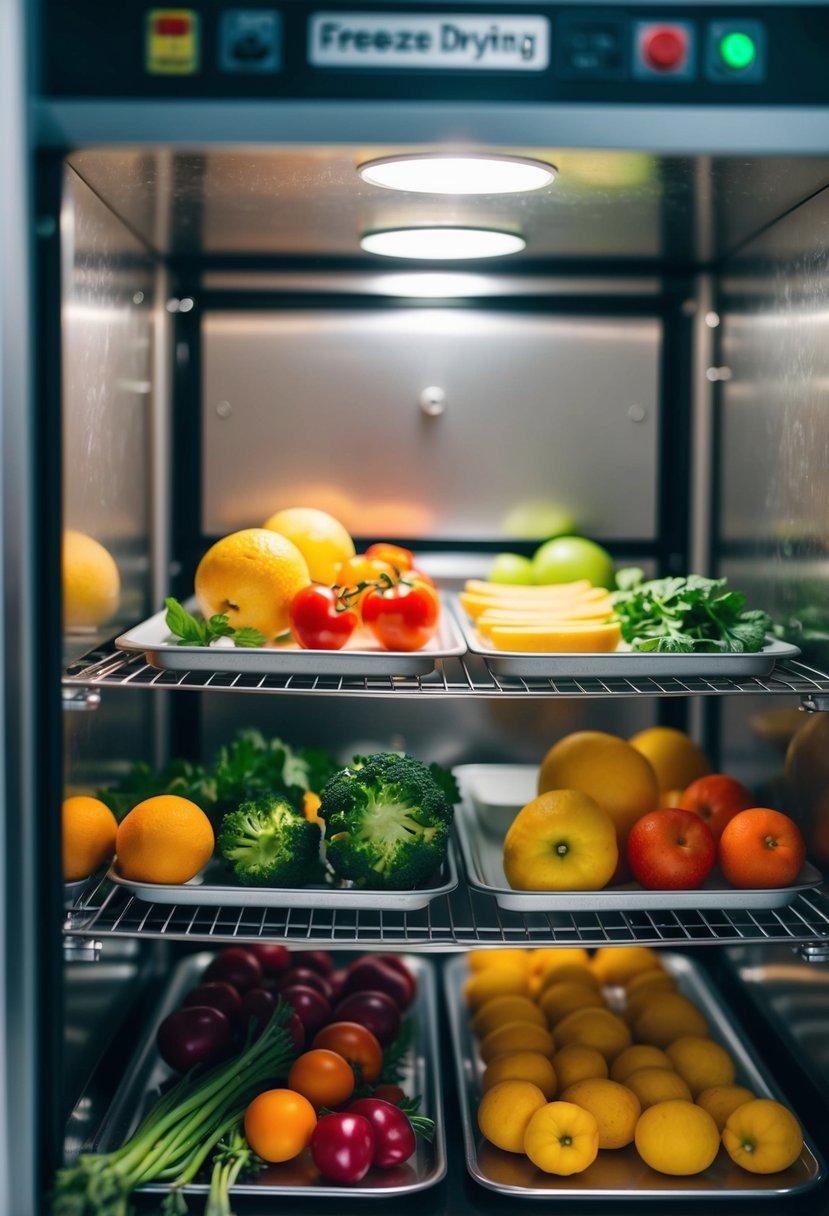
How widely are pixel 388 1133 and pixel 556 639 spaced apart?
60cm

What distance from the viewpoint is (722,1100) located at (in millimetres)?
1355

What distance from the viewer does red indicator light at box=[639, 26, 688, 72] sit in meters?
1.07

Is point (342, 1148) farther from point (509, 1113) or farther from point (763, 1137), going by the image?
point (763, 1137)

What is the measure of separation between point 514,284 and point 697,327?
304 millimetres

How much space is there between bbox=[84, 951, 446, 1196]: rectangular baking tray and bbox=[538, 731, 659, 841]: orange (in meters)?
0.41

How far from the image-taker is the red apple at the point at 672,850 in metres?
1.33

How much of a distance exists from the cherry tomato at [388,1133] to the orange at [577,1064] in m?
0.21

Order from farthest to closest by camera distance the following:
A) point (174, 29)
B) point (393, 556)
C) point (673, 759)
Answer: point (673, 759)
point (393, 556)
point (174, 29)

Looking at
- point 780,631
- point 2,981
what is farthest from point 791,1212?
point 2,981

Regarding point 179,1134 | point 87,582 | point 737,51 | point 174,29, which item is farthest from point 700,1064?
point 174,29

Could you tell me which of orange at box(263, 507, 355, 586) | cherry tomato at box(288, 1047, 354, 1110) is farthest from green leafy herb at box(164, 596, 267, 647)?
cherry tomato at box(288, 1047, 354, 1110)

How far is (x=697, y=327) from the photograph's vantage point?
5.92 ft

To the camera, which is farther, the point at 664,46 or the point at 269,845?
the point at 269,845

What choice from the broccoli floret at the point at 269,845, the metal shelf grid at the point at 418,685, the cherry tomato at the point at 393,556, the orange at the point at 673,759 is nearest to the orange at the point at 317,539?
the cherry tomato at the point at 393,556
